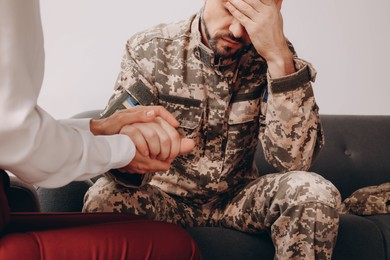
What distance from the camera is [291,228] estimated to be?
1.28m

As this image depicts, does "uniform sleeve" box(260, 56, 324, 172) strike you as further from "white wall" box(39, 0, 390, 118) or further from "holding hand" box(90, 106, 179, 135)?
"white wall" box(39, 0, 390, 118)

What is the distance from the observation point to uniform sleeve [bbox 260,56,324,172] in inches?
54.4

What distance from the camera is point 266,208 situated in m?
1.40

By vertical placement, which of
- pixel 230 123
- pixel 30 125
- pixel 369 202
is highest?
pixel 30 125

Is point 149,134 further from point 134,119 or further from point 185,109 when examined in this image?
point 185,109

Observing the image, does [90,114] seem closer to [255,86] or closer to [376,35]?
[255,86]

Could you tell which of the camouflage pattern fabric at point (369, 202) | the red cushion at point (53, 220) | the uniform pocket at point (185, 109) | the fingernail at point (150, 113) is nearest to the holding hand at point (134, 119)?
the fingernail at point (150, 113)

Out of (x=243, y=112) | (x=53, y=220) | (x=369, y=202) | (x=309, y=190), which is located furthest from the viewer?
(x=369, y=202)

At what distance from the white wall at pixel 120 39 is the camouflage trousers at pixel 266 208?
938 millimetres

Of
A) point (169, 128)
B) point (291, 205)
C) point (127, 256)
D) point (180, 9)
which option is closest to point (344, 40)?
point (180, 9)

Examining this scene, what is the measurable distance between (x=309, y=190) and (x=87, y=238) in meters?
0.60

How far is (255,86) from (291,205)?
14.5 inches

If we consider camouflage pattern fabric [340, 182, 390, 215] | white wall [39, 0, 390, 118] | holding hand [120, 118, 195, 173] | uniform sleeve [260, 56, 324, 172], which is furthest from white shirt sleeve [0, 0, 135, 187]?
white wall [39, 0, 390, 118]

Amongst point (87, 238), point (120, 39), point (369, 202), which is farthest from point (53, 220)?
point (120, 39)
